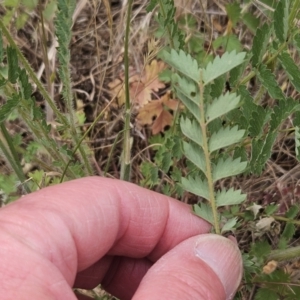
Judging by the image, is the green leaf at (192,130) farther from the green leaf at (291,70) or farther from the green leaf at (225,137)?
the green leaf at (291,70)

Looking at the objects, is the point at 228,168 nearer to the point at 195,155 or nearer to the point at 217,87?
the point at 195,155

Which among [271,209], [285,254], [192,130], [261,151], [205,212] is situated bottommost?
[285,254]

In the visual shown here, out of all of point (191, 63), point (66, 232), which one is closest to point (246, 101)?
point (191, 63)

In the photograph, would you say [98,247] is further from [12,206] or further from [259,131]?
[259,131]

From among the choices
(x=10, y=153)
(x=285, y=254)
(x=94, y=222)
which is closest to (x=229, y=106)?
(x=94, y=222)

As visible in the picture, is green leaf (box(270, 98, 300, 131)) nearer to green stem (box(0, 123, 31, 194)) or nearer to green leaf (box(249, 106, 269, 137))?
green leaf (box(249, 106, 269, 137))

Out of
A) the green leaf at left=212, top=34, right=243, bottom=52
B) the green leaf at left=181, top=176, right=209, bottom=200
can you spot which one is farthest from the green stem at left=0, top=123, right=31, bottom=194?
the green leaf at left=212, top=34, right=243, bottom=52
